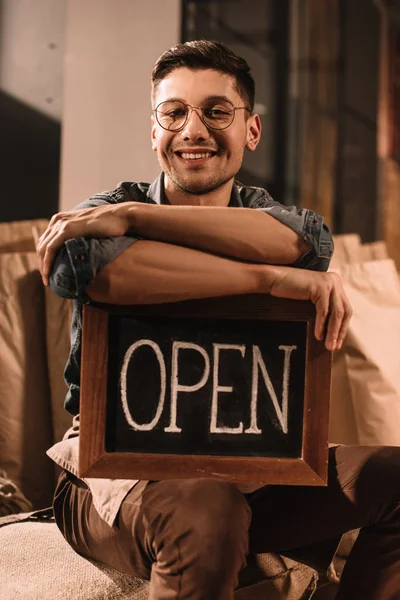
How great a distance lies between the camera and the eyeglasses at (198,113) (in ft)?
3.90

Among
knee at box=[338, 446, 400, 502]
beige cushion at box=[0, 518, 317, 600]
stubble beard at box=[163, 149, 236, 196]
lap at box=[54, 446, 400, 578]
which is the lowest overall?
beige cushion at box=[0, 518, 317, 600]

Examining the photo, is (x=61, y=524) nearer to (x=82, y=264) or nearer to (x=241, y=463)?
(x=241, y=463)

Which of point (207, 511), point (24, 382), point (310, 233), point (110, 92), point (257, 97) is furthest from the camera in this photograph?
point (257, 97)

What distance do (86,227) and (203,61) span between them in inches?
14.4

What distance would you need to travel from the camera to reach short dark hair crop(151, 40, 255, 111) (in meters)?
1.20

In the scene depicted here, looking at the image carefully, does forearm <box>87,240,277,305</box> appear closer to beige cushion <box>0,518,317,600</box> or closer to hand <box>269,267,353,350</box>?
hand <box>269,267,353,350</box>

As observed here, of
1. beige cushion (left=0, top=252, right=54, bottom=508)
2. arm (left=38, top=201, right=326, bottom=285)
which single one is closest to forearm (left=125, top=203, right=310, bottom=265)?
arm (left=38, top=201, right=326, bottom=285)

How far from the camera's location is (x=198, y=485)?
1.01 meters

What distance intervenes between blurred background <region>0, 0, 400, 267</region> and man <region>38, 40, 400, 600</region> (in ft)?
2.67

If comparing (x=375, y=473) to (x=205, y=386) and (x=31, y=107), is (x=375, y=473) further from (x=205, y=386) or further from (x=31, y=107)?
(x=31, y=107)

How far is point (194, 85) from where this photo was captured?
1185 millimetres

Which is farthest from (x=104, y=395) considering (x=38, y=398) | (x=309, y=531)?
(x=38, y=398)

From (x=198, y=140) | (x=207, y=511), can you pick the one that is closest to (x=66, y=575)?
(x=207, y=511)

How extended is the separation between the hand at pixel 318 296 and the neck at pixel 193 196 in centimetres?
25
